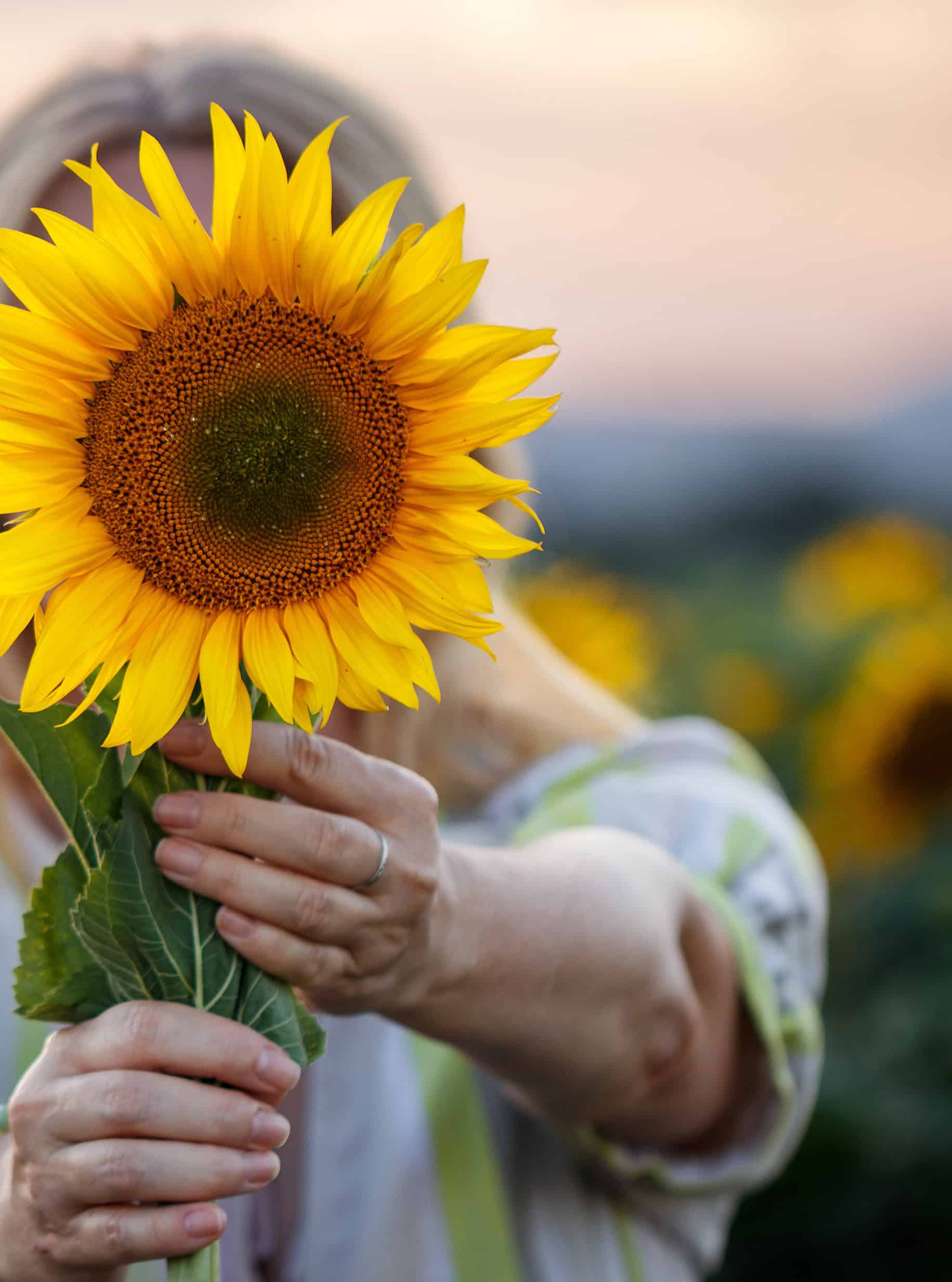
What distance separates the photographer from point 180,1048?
21.3 inches

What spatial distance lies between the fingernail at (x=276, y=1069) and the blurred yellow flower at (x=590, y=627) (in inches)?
54.9

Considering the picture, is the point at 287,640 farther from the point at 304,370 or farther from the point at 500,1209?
the point at 500,1209

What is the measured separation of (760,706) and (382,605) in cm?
175

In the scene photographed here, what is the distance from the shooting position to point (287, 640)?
49 centimetres

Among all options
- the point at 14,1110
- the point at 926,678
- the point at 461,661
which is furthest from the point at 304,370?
the point at 926,678

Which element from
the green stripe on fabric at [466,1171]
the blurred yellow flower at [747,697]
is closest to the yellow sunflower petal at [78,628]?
the green stripe on fabric at [466,1171]

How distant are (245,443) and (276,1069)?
27 centimetres

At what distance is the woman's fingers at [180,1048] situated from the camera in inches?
21.3

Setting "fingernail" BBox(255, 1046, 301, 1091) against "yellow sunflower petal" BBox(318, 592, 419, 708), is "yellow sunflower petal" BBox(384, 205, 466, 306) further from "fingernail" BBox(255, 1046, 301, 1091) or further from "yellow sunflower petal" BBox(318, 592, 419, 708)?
"fingernail" BBox(255, 1046, 301, 1091)

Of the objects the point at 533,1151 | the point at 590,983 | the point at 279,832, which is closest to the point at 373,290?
the point at 279,832

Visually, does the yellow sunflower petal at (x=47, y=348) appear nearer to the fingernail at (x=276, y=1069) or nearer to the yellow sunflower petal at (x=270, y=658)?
the yellow sunflower petal at (x=270, y=658)

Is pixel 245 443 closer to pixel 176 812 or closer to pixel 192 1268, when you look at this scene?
pixel 176 812

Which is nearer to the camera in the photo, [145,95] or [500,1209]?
[145,95]

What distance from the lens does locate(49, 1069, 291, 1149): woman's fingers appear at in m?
0.54
